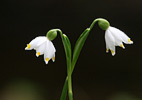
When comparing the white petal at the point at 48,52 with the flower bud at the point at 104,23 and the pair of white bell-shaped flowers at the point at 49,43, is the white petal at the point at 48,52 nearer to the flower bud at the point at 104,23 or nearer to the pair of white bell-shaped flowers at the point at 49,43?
the pair of white bell-shaped flowers at the point at 49,43

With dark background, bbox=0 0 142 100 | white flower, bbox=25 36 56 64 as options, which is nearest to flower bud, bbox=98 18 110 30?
white flower, bbox=25 36 56 64

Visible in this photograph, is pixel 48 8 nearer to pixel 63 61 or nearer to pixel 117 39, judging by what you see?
pixel 63 61

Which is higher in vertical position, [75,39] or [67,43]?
[67,43]

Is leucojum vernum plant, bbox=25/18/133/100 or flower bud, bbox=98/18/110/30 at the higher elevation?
flower bud, bbox=98/18/110/30

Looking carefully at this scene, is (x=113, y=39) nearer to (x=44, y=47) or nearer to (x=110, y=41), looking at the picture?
(x=110, y=41)

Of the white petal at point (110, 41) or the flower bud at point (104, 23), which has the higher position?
the flower bud at point (104, 23)

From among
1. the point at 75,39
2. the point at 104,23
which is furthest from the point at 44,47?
the point at 75,39

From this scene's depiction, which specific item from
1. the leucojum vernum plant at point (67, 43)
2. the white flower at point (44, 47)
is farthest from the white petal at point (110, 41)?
the white flower at point (44, 47)

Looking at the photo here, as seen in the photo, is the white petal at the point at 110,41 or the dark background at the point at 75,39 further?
the dark background at the point at 75,39

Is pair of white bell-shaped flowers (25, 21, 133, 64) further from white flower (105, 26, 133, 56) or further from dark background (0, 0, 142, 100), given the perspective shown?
dark background (0, 0, 142, 100)
